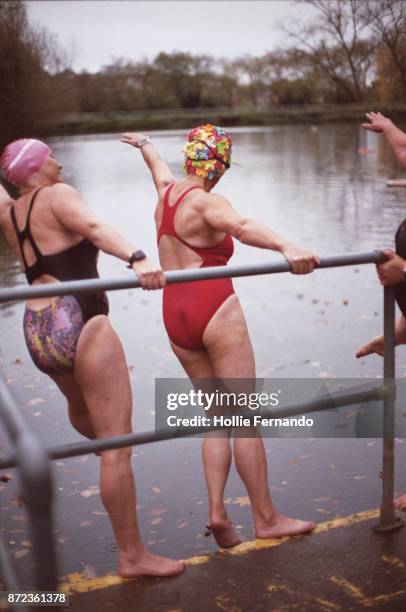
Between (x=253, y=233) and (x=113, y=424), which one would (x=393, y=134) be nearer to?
(x=253, y=233)

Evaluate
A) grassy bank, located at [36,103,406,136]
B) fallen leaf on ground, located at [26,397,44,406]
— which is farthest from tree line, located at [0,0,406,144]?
fallen leaf on ground, located at [26,397,44,406]

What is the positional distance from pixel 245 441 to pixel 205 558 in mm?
517

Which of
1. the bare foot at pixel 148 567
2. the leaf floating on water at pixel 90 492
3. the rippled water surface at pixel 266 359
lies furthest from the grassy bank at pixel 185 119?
the bare foot at pixel 148 567

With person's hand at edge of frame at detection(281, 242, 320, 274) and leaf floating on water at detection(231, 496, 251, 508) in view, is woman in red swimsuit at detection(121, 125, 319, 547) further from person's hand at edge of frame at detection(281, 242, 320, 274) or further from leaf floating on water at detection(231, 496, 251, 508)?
leaf floating on water at detection(231, 496, 251, 508)

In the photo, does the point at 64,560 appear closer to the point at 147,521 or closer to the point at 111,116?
the point at 147,521

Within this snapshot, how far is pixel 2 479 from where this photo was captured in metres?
4.94

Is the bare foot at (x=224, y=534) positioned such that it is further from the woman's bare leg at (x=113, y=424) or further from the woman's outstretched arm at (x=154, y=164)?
the woman's outstretched arm at (x=154, y=164)

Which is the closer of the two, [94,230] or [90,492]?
[94,230]

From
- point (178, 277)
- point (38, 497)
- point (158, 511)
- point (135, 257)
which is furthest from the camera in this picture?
point (158, 511)

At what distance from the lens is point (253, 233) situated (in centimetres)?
337

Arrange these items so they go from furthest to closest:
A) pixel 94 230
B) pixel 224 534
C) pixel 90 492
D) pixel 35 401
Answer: pixel 35 401 < pixel 90 492 < pixel 224 534 < pixel 94 230

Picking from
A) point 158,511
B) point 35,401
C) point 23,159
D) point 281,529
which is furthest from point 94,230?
point 35,401

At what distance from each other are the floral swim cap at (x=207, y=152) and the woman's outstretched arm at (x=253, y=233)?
173 mm

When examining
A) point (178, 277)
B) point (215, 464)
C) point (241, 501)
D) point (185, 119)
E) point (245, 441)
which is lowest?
point (241, 501)
